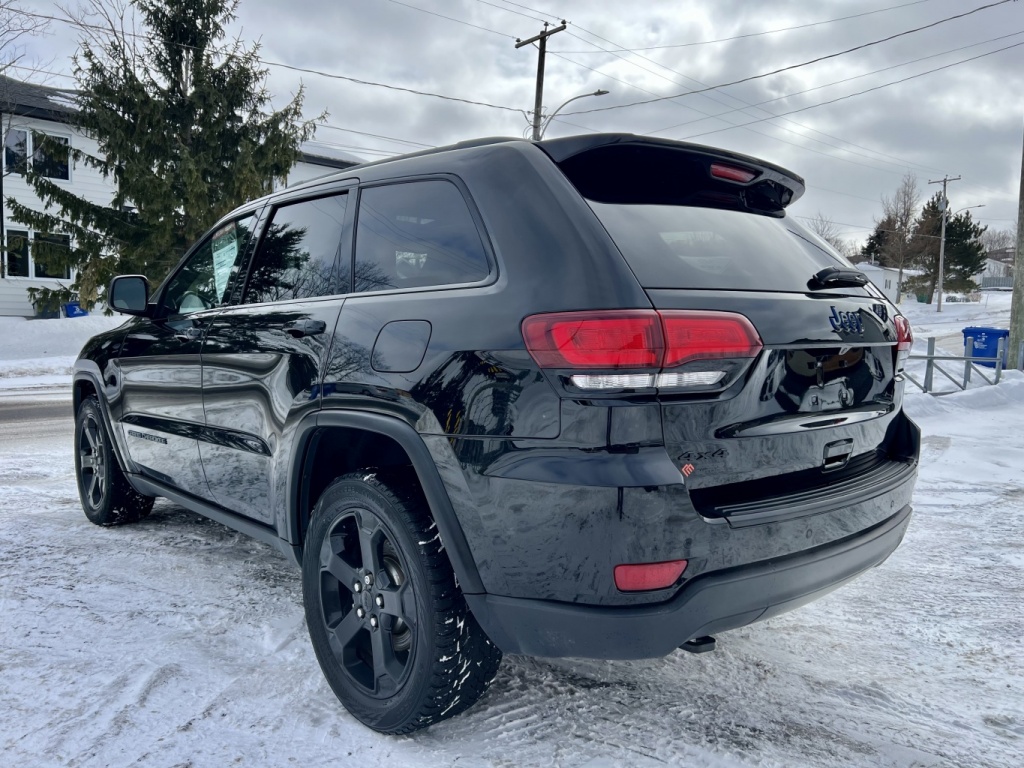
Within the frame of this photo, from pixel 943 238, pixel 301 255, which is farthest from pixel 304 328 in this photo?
pixel 943 238

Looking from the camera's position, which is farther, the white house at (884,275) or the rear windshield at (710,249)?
the white house at (884,275)

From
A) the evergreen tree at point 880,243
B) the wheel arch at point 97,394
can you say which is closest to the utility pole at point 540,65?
the wheel arch at point 97,394

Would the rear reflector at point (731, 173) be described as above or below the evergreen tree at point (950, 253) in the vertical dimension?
below

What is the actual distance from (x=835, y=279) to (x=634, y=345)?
0.95 m

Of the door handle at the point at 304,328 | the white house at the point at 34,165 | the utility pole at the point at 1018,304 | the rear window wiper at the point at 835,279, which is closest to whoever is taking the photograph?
the rear window wiper at the point at 835,279

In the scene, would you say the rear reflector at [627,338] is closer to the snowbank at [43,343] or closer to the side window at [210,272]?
the side window at [210,272]

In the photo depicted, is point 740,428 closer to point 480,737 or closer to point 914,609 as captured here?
point 480,737

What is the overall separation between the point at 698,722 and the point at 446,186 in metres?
1.94

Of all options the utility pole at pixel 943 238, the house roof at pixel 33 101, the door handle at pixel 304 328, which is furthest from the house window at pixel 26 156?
the utility pole at pixel 943 238

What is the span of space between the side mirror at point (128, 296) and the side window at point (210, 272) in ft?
0.40

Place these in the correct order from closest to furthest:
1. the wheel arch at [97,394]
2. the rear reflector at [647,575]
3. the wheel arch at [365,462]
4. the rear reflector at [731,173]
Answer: the rear reflector at [647,575], the wheel arch at [365,462], the rear reflector at [731,173], the wheel arch at [97,394]

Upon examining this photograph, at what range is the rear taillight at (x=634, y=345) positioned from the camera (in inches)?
78.2

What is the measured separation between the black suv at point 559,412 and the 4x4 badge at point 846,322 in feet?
0.12

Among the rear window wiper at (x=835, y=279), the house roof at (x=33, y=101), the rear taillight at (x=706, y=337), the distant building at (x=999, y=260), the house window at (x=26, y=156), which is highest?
the distant building at (x=999, y=260)
